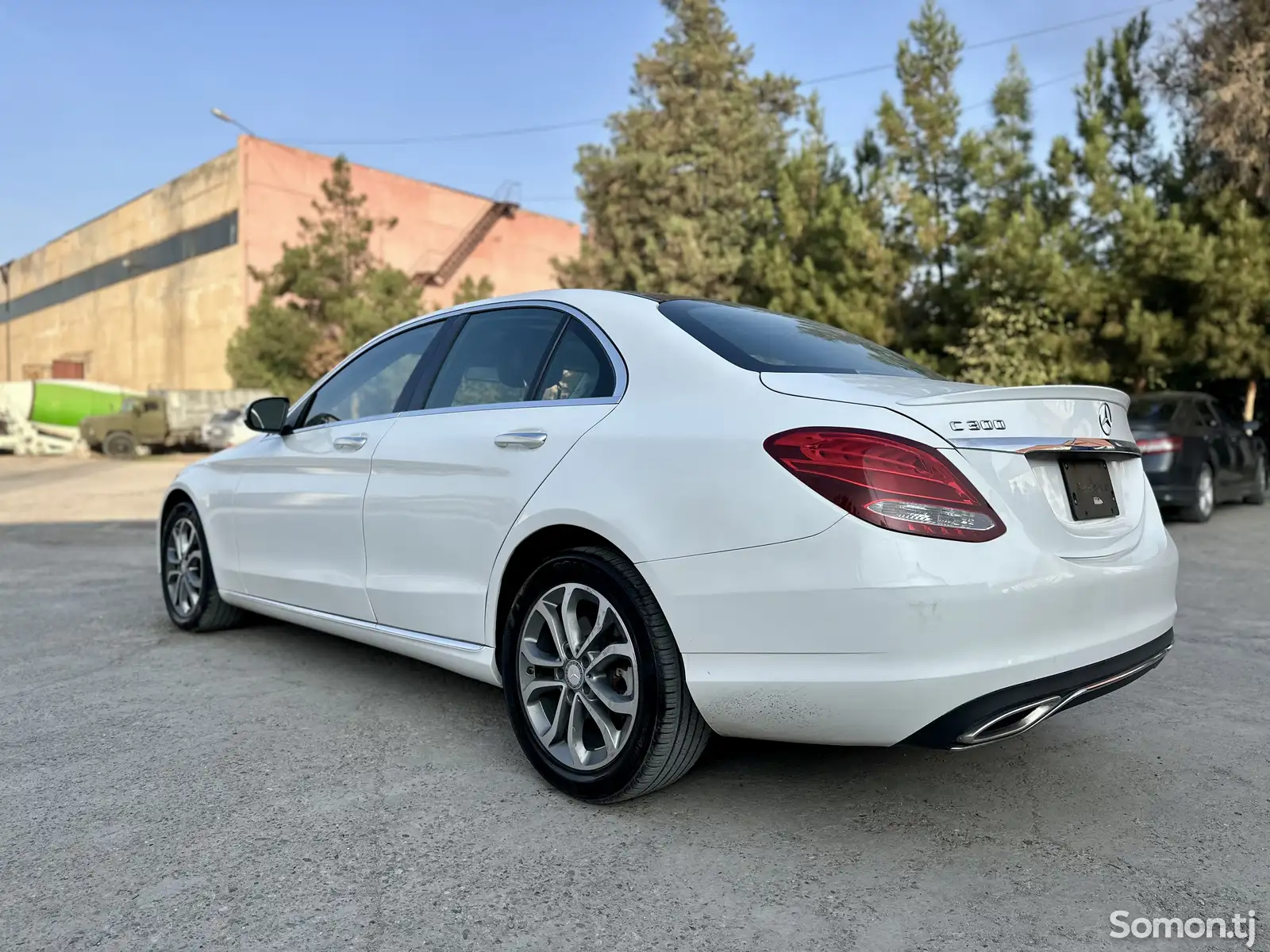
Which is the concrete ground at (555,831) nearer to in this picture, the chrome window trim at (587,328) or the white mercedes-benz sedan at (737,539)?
the white mercedes-benz sedan at (737,539)

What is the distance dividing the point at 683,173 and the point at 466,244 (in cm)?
1992

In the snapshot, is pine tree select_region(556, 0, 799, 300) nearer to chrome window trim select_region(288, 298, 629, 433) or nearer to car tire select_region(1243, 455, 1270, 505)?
car tire select_region(1243, 455, 1270, 505)

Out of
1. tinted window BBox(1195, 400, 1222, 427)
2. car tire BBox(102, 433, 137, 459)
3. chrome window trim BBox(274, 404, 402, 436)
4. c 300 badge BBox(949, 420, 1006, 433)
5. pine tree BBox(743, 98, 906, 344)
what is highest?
pine tree BBox(743, 98, 906, 344)

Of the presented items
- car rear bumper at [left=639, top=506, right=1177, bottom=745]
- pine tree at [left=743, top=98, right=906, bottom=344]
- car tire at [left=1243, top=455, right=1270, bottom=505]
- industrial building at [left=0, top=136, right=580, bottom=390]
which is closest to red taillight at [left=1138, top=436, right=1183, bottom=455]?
car tire at [left=1243, top=455, right=1270, bottom=505]

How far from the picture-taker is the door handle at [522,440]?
305cm

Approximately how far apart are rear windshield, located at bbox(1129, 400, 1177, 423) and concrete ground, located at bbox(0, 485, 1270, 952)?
6686mm

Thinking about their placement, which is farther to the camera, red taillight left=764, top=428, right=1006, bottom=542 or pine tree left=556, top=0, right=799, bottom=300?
pine tree left=556, top=0, right=799, bottom=300

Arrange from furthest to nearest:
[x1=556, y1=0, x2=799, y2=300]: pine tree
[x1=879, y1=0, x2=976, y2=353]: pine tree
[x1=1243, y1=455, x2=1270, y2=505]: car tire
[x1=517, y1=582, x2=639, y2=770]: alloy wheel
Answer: [x1=556, y1=0, x2=799, y2=300]: pine tree, [x1=879, y1=0, x2=976, y2=353]: pine tree, [x1=1243, y1=455, x2=1270, y2=505]: car tire, [x1=517, y1=582, x2=639, y2=770]: alloy wheel

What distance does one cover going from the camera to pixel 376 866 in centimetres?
248

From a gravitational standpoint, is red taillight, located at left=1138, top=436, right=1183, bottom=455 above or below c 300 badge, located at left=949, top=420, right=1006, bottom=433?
below

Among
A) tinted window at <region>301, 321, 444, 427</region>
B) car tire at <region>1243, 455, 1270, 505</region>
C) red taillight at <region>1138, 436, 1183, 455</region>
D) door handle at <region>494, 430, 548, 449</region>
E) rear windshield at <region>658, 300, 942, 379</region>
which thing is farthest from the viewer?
car tire at <region>1243, 455, 1270, 505</region>

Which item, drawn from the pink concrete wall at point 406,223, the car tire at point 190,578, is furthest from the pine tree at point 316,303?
the car tire at point 190,578

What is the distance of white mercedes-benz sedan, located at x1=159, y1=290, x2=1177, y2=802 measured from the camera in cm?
234

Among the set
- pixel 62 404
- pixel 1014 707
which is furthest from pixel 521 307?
pixel 62 404
